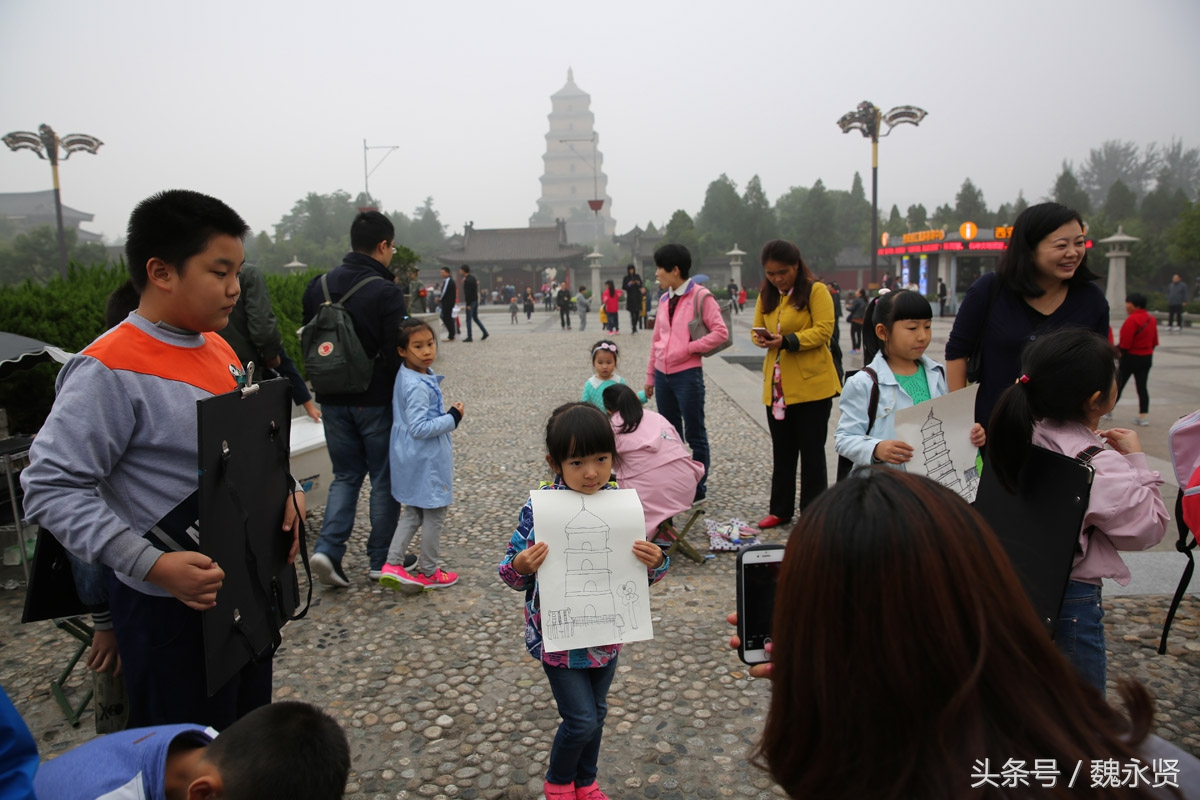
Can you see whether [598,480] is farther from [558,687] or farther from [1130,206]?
[1130,206]

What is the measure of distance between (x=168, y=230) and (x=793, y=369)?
367 cm

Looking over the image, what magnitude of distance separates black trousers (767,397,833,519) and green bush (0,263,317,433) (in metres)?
4.30

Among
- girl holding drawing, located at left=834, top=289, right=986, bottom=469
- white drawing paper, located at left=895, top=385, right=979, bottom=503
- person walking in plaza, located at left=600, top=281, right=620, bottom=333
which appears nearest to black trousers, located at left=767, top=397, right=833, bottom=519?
girl holding drawing, located at left=834, top=289, right=986, bottom=469

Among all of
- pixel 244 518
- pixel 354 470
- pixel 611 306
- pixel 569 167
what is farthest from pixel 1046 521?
pixel 569 167

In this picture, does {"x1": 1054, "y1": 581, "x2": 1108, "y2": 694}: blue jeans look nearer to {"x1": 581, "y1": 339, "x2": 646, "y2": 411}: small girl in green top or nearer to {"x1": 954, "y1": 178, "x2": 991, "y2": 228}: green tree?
{"x1": 581, "y1": 339, "x2": 646, "y2": 411}: small girl in green top

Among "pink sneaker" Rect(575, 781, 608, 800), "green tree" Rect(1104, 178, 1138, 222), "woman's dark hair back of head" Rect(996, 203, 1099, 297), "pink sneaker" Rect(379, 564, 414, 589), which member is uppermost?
"green tree" Rect(1104, 178, 1138, 222)

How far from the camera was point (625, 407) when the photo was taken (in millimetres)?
4234

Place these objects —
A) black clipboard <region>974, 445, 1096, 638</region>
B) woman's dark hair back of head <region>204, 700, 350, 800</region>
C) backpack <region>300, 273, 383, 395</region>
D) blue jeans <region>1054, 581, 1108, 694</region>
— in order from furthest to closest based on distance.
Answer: backpack <region>300, 273, 383, 395</region> < blue jeans <region>1054, 581, 1108, 694</region> < black clipboard <region>974, 445, 1096, 638</region> < woman's dark hair back of head <region>204, 700, 350, 800</region>

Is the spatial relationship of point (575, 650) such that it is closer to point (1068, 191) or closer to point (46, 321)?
point (46, 321)

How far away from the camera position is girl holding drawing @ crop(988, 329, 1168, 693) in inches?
84.7

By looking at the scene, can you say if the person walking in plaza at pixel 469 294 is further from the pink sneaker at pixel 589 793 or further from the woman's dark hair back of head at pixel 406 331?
the pink sneaker at pixel 589 793

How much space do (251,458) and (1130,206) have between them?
7043 cm

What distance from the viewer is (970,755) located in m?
0.93

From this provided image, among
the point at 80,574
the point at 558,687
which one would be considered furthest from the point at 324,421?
the point at 558,687
